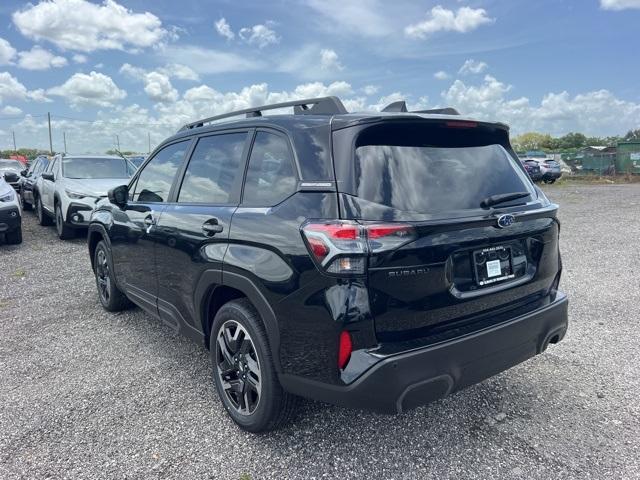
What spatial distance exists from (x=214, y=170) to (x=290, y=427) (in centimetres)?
174

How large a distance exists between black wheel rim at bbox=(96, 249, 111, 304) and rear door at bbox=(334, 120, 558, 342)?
11.8 feet

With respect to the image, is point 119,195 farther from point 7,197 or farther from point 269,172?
point 7,197

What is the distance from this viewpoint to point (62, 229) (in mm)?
9508

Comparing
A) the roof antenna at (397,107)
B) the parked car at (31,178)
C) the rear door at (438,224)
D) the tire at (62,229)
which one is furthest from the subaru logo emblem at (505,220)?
the parked car at (31,178)

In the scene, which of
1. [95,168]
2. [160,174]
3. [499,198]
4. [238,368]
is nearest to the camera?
[499,198]

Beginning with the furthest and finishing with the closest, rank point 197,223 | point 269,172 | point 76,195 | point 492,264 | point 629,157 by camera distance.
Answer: point 629,157 < point 76,195 < point 197,223 < point 269,172 < point 492,264

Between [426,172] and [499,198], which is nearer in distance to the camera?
[426,172]

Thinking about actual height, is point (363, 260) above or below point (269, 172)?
below

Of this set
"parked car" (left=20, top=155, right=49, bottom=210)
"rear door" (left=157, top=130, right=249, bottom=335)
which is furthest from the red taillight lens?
"parked car" (left=20, top=155, right=49, bottom=210)

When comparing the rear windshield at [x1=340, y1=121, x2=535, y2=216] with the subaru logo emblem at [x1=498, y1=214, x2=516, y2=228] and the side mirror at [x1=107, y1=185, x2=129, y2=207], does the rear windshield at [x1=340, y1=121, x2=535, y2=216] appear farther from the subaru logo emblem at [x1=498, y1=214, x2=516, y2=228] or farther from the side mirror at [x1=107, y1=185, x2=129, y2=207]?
the side mirror at [x1=107, y1=185, x2=129, y2=207]

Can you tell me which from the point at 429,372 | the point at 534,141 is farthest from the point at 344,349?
the point at 534,141

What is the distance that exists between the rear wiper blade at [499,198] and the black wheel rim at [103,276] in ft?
12.9

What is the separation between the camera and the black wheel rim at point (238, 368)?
109 inches

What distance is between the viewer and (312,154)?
2.50 m
